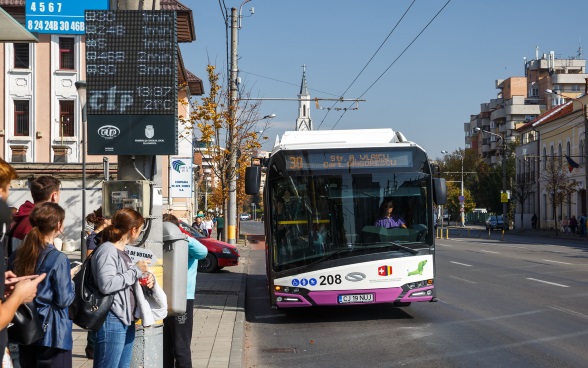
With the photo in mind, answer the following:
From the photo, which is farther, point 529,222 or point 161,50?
point 529,222

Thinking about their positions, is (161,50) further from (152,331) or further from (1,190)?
(1,190)

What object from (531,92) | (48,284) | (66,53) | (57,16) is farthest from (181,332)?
(531,92)

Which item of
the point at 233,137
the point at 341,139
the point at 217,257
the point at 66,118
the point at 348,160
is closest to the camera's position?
the point at 348,160

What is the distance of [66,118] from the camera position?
4531cm

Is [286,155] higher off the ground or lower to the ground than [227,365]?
higher

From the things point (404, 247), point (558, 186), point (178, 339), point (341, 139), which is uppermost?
point (341, 139)

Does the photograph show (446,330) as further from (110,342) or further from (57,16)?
(110,342)

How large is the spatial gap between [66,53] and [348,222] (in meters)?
34.4

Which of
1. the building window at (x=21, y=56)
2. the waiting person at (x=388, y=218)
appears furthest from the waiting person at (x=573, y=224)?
the waiting person at (x=388, y=218)

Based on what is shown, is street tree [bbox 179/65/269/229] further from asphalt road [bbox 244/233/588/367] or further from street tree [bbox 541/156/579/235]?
street tree [bbox 541/156/579/235]

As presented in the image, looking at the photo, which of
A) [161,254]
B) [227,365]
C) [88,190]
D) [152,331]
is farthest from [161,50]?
[88,190]

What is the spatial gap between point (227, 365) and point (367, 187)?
573 cm

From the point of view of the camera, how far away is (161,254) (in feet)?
23.7

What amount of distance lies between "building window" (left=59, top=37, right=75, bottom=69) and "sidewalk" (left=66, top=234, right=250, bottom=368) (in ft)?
85.0
